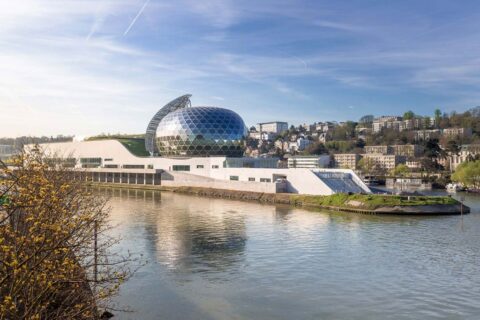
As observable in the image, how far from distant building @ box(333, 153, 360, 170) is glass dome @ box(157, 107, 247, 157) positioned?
86.2 meters

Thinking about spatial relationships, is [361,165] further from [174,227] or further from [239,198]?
[174,227]

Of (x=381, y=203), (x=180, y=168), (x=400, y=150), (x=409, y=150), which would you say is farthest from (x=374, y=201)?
(x=400, y=150)

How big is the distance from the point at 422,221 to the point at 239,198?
2560 cm

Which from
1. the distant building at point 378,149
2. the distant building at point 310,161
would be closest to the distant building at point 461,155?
the distant building at point 310,161

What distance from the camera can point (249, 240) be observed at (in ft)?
92.8

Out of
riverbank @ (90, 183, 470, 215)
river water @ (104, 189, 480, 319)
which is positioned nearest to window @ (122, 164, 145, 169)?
riverbank @ (90, 183, 470, 215)

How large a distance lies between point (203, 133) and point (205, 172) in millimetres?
8502

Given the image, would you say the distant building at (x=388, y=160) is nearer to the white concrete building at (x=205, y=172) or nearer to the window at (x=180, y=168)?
the white concrete building at (x=205, y=172)

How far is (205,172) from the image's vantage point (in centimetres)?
7050

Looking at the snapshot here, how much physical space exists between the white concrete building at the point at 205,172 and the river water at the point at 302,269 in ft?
36.6

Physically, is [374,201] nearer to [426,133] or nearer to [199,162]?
[199,162]

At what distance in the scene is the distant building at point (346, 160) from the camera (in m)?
158

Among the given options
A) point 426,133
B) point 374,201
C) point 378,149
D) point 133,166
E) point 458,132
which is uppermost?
point 426,133

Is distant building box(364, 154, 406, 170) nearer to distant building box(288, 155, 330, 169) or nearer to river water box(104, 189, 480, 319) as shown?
distant building box(288, 155, 330, 169)
